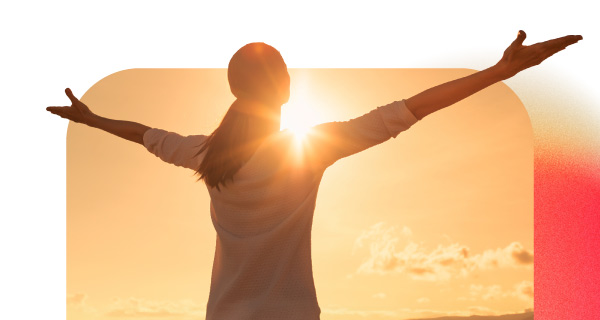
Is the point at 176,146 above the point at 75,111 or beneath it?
beneath

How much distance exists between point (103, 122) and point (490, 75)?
1.29 metres

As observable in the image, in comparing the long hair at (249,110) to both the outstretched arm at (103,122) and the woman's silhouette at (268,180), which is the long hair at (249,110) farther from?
the outstretched arm at (103,122)

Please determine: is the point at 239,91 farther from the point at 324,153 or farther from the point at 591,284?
the point at 591,284

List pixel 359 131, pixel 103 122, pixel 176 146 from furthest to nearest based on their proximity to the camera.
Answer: pixel 103 122
pixel 176 146
pixel 359 131

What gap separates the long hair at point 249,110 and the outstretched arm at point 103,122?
1.78 feet

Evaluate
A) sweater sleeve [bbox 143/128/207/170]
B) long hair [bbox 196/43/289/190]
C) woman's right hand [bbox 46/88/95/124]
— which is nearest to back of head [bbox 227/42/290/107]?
long hair [bbox 196/43/289/190]

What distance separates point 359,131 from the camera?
6.34ft

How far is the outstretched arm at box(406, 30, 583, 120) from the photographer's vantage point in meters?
1.86

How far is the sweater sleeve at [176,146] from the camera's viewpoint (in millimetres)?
2150

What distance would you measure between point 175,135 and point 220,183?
349mm

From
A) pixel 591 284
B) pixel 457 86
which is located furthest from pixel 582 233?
pixel 457 86

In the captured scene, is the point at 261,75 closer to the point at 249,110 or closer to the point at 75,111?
the point at 249,110

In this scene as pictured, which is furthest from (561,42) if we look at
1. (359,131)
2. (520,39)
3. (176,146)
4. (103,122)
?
(103,122)

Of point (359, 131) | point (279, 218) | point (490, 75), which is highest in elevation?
point (490, 75)
